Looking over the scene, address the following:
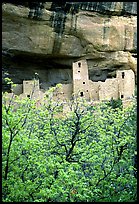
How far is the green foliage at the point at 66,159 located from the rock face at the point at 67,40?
1180cm

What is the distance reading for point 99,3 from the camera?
2061 centimetres

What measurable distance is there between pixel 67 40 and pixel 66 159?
13818mm

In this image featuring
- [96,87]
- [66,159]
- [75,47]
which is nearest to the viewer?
[66,159]

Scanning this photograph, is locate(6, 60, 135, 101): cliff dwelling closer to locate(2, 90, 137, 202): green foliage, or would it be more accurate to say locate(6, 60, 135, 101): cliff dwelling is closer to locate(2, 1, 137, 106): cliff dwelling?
locate(2, 1, 137, 106): cliff dwelling

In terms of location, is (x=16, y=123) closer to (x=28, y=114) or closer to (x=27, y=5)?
(x=28, y=114)

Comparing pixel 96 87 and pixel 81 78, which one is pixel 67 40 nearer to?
pixel 81 78

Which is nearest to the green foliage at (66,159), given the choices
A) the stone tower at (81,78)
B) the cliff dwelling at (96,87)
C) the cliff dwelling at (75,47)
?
the cliff dwelling at (75,47)

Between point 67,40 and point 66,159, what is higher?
point 67,40

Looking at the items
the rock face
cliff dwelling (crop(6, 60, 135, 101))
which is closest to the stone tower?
cliff dwelling (crop(6, 60, 135, 101))

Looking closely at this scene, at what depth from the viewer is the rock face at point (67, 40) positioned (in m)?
20.0

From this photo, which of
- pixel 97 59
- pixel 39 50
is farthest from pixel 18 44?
pixel 97 59

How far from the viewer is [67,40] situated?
2123 cm

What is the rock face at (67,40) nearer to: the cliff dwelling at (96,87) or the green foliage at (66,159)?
the cliff dwelling at (96,87)

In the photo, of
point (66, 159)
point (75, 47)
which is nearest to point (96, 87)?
point (75, 47)
